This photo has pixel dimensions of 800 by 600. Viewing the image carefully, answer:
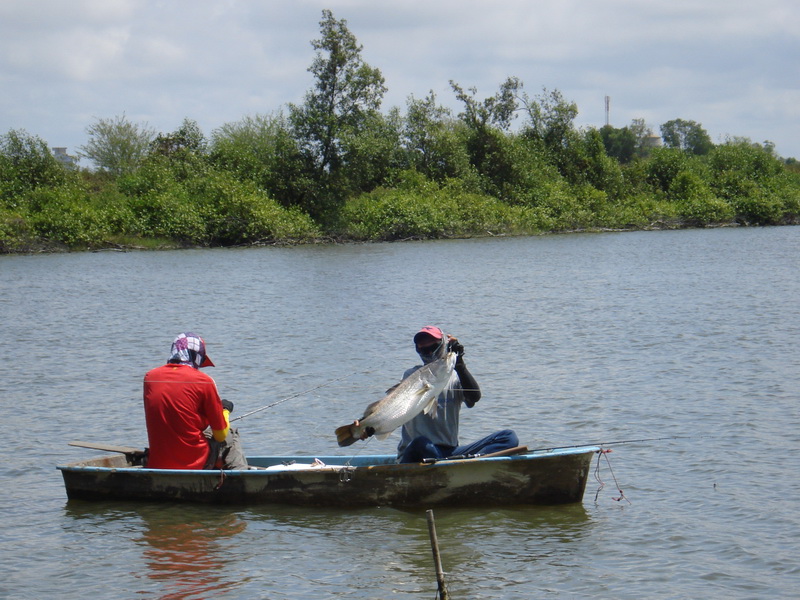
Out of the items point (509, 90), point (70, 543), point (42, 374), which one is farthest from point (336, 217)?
point (70, 543)

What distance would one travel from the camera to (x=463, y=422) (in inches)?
521

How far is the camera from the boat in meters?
8.95

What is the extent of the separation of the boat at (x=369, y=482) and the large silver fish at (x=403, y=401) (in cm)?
74

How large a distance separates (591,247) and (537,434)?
116ft

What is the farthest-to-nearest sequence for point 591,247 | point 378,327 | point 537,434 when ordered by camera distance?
point 591,247 < point 378,327 < point 537,434

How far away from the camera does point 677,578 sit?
303 inches

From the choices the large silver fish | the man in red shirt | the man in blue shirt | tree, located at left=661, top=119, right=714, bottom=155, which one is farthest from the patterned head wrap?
tree, located at left=661, top=119, right=714, bottom=155

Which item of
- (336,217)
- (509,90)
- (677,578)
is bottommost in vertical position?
(677,578)

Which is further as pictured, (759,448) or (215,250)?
(215,250)

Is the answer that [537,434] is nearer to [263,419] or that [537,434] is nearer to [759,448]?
[759,448]

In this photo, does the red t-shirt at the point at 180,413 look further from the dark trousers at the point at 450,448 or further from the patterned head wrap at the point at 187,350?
the dark trousers at the point at 450,448

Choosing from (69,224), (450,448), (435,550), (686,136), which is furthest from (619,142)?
(435,550)

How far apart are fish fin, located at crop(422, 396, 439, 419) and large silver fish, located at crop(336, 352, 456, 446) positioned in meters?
0.12

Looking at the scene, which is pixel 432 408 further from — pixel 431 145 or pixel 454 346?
pixel 431 145
